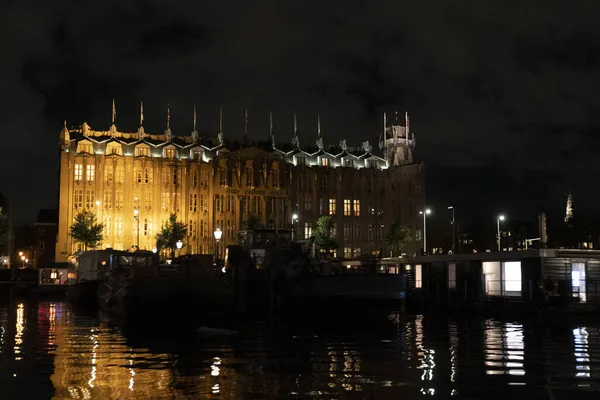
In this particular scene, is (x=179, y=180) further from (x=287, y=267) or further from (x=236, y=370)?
(x=236, y=370)

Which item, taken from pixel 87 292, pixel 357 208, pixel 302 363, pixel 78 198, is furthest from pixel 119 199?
pixel 302 363

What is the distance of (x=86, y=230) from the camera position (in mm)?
99062

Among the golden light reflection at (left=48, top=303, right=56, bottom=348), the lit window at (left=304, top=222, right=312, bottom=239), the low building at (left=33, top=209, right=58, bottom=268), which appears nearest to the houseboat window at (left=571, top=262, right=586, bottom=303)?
the golden light reflection at (left=48, top=303, right=56, bottom=348)

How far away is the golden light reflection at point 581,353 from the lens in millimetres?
18975

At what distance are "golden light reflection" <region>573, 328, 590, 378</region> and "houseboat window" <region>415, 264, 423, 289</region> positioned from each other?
27547 millimetres

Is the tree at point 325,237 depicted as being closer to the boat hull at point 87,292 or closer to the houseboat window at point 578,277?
the boat hull at point 87,292

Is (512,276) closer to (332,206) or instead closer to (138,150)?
(332,206)

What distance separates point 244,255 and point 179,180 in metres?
67.7

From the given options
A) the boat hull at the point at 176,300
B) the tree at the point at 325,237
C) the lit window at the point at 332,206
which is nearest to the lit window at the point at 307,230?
the lit window at the point at 332,206

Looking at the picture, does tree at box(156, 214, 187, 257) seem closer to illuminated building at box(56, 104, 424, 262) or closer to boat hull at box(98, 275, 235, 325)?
illuminated building at box(56, 104, 424, 262)

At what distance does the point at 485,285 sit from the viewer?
51156mm

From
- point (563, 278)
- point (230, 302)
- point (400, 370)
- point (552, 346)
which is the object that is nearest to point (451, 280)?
point (563, 278)

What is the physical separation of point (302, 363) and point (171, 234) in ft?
288

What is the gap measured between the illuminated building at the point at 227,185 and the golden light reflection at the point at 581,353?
3383 inches
